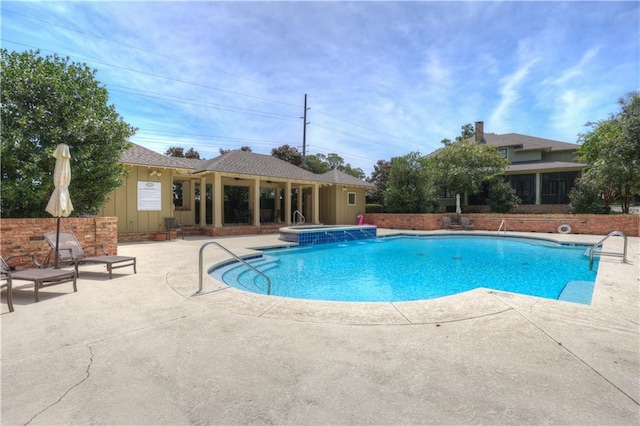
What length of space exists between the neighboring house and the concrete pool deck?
9.33m

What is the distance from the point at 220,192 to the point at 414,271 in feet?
34.5

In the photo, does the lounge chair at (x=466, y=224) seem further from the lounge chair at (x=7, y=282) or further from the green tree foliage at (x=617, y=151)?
the lounge chair at (x=7, y=282)

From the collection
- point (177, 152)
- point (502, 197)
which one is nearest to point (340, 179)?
point (502, 197)

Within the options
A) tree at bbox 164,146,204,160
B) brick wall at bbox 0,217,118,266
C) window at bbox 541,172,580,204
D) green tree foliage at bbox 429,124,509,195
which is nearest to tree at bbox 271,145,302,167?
tree at bbox 164,146,204,160

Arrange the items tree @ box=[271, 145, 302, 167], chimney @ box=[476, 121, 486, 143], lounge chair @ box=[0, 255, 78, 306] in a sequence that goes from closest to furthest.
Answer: lounge chair @ box=[0, 255, 78, 306], chimney @ box=[476, 121, 486, 143], tree @ box=[271, 145, 302, 167]

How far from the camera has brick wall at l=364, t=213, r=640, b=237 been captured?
51.5ft

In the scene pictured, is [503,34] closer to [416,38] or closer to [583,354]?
[416,38]

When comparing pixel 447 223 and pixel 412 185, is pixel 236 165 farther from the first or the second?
pixel 447 223

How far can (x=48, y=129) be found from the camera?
7715mm

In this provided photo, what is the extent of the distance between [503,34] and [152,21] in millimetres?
11923

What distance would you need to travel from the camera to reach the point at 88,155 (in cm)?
821

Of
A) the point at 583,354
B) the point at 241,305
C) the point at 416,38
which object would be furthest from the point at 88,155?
the point at 416,38

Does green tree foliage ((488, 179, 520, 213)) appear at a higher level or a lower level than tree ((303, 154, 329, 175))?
lower

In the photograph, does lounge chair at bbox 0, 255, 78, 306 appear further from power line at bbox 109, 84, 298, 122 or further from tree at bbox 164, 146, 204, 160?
tree at bbox 164, 146, 204, 160
